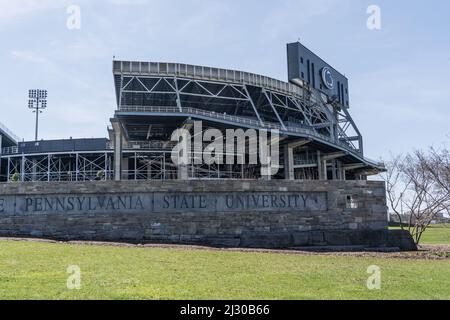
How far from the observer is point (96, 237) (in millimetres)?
16656

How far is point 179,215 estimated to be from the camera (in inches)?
669

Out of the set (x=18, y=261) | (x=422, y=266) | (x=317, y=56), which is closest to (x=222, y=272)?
(x=18, y=261)

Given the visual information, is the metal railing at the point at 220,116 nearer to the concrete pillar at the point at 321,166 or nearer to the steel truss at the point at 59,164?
the concrete pillar at the point at 321,166

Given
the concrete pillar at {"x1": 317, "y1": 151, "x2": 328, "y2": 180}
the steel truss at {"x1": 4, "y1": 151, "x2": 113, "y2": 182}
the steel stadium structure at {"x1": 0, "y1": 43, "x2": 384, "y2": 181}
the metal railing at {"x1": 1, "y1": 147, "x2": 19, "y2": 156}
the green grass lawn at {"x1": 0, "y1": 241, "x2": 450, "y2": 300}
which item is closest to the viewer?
the green grass lawn at {"x1": 0, "y1": 241, "x2": 450, "y2": 300}

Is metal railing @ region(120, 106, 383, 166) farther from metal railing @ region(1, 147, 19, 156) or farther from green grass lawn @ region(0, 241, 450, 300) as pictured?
green grass lawn @ region(0, 241, 450, 300)

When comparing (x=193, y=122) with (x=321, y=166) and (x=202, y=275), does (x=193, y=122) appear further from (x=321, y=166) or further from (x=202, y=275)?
(x=202, y=275)

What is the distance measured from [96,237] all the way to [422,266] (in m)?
11.0

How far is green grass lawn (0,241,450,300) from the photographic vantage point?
7453 mm

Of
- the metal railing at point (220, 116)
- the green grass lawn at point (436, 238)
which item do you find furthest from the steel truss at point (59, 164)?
the green grass lawn at point (436, 238)

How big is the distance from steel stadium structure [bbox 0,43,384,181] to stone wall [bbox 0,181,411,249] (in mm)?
26209

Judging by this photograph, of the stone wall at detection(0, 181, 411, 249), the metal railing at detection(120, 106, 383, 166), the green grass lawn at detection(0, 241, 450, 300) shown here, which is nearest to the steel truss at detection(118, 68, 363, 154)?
the metal railing at detection(120, 106, 383, 166)

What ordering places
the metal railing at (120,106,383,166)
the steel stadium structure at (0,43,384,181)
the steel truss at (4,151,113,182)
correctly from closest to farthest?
the metal railing at (120,106,383,166), the steel stadium structure at (0,43,384,181), the steel truss at (4,151,113,182)
